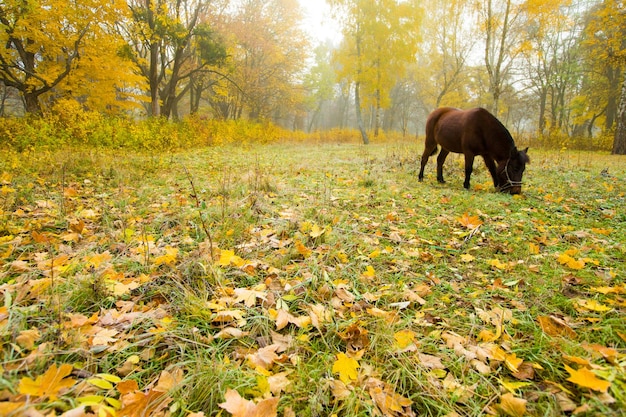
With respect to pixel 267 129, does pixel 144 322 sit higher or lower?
lower

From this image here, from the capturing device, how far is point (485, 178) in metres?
6.49

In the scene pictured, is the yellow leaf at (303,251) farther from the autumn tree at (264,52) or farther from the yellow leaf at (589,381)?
the autumn tree at (264,52)

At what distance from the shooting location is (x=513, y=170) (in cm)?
488

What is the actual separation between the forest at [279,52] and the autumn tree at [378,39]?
0.06 metres

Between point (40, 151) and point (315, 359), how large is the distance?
8.28 metres

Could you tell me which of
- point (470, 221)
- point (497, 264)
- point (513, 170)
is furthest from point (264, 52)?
point (497, 264)

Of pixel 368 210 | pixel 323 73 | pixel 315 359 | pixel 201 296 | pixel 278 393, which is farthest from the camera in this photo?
pixel 323 73

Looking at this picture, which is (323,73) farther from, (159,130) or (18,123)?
(18,123)

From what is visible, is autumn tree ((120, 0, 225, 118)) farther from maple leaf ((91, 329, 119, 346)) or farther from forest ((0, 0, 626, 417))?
maple leaf ((91, 329, 119, 346))

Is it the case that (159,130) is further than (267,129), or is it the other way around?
(267,129)

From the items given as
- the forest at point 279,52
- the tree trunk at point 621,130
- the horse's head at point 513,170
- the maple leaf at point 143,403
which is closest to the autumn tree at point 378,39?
the forest at point 279,52

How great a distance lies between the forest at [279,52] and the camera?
1100cm

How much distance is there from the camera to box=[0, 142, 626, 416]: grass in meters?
1.27

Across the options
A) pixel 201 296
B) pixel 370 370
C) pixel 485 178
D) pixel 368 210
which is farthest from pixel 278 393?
pixel 485 178
